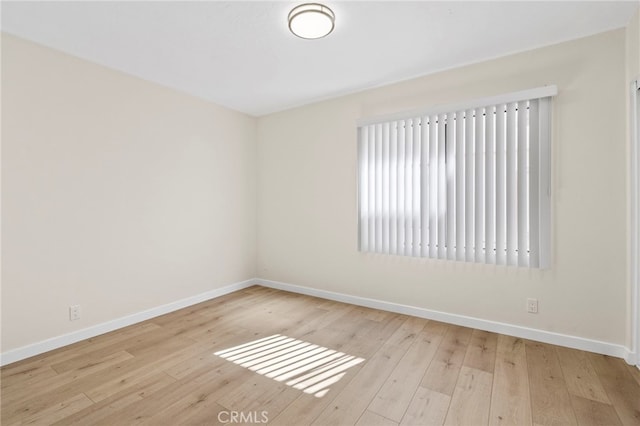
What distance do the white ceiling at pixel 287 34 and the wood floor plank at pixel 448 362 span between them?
104 inches

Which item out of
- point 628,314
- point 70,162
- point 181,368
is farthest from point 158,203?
point 628,314

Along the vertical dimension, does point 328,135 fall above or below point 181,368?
above

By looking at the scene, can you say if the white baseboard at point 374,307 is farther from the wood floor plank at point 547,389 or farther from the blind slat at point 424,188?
the blind slat at point 424,188

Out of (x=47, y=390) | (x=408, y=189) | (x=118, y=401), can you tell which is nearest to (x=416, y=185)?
(x=408, y=189)

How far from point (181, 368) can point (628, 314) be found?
11.5ft

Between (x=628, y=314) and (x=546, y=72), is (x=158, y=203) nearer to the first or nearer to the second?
(x=546, y=72)

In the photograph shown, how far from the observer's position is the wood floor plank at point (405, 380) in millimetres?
1804

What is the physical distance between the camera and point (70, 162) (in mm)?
2662

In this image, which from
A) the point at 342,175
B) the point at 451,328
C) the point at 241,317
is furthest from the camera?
the point at 342,175

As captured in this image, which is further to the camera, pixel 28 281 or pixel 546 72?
pixel 546 72

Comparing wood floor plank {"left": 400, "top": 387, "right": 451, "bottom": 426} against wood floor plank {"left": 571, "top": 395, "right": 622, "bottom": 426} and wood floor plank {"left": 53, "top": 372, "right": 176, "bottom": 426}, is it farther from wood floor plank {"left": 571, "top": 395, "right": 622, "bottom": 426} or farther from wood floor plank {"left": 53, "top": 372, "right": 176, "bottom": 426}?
wood floor plank {"left": 53, "top": 372, "right": 176, "bottom": 426}

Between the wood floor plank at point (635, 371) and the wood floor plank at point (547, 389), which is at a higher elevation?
the wood floor plank at point (635, 371)

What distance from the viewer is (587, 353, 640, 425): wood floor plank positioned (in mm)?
1737

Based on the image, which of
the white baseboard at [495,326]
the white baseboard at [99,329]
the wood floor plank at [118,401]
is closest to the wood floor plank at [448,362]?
the white baseboard at [495,326]
